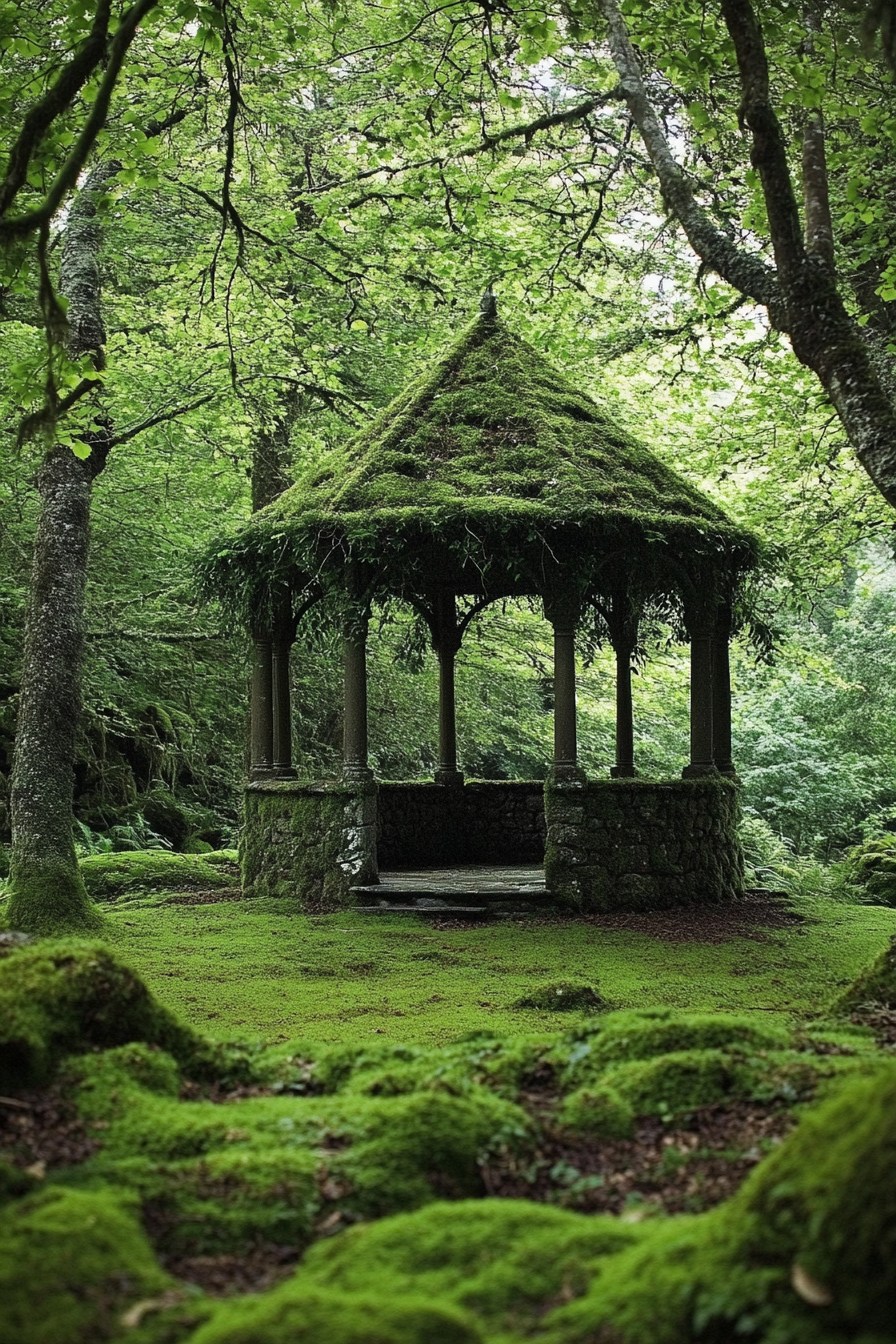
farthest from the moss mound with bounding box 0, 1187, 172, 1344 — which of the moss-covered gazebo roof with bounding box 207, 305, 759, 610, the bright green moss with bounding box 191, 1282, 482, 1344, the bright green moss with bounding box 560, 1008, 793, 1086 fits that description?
the moss-covered gazebo roof with bounding box 207, 305, 759, 610

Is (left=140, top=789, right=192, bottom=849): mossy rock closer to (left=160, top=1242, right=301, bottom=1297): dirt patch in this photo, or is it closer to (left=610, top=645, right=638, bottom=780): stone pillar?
(left=610, top=645, right=638, bottom=780): stone pillar

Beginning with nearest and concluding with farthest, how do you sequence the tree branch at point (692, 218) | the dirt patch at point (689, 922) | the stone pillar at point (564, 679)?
1. the tree branch at point (692, 218)
2. the dirt patch at point (689, 922)
3. the stone pillar at point (564, 679)

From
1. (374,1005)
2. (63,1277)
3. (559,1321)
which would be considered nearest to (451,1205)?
(559,1321)

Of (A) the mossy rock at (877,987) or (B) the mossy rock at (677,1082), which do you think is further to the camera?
(A) the mossy rock at (877,987)

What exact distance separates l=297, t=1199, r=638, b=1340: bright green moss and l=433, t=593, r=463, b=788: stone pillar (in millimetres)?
12655

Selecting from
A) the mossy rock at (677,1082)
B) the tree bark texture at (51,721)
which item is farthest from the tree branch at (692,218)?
the tree bark texture at (51,721)

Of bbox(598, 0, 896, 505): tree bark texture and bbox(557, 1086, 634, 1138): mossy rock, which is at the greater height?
bbox(598, 0, 896, 505): tree bark texture

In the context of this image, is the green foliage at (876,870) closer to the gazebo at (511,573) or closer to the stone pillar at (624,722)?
the gazebo at (511,573)

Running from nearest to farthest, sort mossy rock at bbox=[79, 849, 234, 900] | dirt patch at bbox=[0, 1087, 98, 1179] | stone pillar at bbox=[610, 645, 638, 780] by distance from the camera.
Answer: dirt patch at bbox=[0, 1087, 98, 1179]
mossy rock at bbox=[79, 849, 234, 900]
stone pillar at bbox=[610, 645, 638, 780]

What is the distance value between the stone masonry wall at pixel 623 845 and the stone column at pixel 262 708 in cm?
372

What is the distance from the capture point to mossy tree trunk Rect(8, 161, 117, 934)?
29.3ft

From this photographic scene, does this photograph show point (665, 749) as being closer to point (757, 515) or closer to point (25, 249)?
point (757, 515)

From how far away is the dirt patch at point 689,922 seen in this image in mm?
10367

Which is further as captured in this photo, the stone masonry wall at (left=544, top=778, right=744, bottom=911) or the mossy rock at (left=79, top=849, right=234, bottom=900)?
the mossy rock at (left=79, top=849, right=234, bottom=900)
